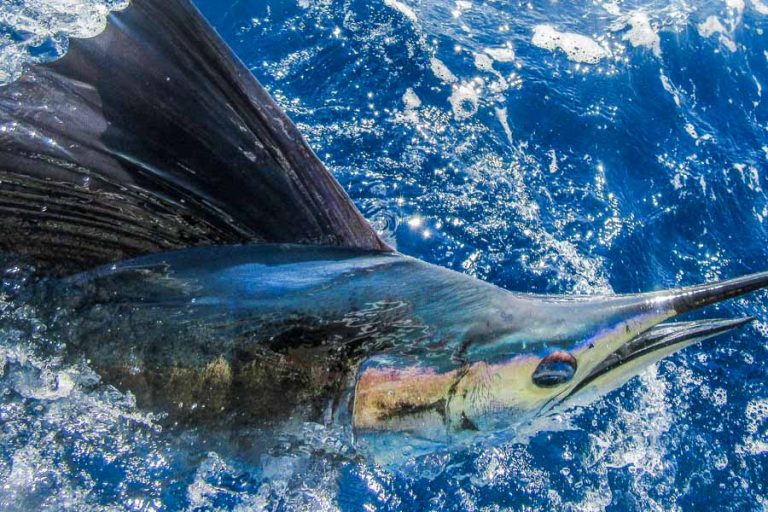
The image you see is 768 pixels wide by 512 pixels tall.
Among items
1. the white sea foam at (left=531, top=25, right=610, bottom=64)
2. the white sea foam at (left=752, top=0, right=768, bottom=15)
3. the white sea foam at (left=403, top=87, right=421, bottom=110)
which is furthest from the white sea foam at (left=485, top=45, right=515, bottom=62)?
the white sea foam at (left=752, top=0, right=768, bottom=15)

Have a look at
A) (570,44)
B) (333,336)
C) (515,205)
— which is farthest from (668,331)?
(570,44)

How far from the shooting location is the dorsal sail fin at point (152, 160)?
2266 millimetres

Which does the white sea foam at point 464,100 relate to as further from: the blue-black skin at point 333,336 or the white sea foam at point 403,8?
the blue-black skin at point 333,336

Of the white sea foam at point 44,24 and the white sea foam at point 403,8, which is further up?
the white sea foam at point 403,8

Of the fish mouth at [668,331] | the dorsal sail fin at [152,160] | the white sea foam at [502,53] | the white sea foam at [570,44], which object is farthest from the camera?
the white sea foam at [570,44]

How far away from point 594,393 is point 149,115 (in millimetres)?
1664

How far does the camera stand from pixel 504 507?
2994mm

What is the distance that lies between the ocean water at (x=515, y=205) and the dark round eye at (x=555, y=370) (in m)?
Result: 0.72

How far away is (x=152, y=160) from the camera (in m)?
2.31

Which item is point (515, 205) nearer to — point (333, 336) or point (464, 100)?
point (464, 100)

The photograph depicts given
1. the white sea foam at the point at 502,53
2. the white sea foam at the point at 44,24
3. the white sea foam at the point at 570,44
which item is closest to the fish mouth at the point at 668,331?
the white sea foam at the point at 502,53

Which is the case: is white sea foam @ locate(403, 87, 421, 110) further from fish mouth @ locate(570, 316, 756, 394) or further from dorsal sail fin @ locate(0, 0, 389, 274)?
fish mouth @ locate(570, 316, 756, 394)

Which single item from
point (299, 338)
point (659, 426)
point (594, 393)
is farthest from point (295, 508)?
point (659, 426)

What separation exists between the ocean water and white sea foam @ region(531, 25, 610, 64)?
2 centimetres
